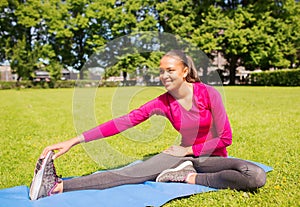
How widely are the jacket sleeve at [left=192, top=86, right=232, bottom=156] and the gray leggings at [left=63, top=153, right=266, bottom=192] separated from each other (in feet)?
0.35

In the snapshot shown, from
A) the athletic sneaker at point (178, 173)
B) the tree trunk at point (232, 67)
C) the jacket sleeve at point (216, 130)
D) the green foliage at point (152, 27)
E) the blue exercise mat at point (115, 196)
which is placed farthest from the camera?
the tree trunk at point (232, 67)

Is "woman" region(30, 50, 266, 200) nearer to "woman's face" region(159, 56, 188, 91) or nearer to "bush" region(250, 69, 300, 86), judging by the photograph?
"woman's face" region(159, 56, 188, 91)

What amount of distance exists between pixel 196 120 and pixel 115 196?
3.29ft

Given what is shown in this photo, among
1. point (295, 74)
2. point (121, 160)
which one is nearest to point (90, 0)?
point (295, 74)

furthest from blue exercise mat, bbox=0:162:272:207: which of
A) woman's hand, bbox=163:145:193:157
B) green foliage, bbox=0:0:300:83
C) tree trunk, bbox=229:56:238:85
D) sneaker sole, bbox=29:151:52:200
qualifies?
tree trunk, bbox=229:56:238:85

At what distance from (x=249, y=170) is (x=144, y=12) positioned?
2806cm

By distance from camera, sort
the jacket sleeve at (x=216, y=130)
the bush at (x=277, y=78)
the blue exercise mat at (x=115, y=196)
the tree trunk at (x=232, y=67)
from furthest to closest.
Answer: the tree trunk at (x=232, y=67) < the bush at (x=277, y=78) < the jacket sleeve at (x=216, y=130) < the blue exercise mat at (x=115, y=196)

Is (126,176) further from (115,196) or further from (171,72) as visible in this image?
(171,72)

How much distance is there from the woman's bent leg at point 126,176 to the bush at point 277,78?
70.8 ft

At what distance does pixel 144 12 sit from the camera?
97.0 feet

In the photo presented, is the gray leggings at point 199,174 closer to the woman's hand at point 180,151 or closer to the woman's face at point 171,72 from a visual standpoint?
the woman's hand at point 180,151

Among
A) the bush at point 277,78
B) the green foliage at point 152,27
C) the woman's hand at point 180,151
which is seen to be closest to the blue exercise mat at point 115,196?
the woman's hand at point 180,151

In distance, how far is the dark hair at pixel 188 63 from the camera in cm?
299

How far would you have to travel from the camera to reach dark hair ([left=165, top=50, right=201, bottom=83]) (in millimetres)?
2990
